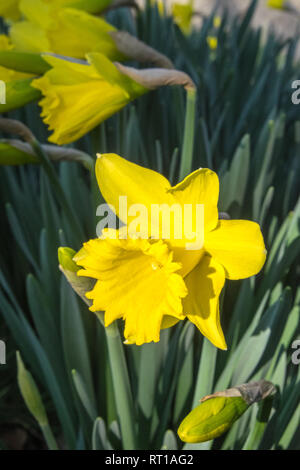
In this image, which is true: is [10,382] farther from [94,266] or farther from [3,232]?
[94,266]

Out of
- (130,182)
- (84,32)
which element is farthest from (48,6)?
(130,182)

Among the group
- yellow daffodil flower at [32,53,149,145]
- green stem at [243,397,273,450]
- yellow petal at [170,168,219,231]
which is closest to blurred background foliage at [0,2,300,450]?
green stem at [243,397,273,450]

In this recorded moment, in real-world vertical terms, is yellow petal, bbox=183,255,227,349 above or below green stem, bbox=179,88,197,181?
below

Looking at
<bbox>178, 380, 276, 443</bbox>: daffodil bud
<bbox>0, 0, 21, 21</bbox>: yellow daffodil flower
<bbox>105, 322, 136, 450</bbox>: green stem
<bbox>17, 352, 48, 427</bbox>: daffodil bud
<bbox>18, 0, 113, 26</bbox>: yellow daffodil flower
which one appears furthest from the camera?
<bbox>0, 0, 21, 21</bbox>: yellow daffodil flower

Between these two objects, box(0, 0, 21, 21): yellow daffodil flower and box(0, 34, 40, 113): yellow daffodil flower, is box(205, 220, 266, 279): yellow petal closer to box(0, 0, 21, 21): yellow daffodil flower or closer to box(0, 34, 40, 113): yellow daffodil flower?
box(0, 34, 40, 113): yellow daffodil flower

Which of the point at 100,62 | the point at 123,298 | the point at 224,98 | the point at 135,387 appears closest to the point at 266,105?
the point at 224,98

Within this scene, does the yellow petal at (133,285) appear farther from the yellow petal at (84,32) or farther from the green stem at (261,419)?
the yellow petal at (84,32)
